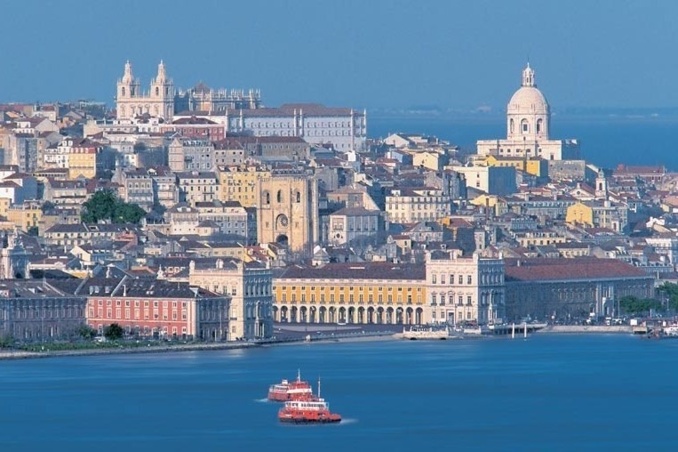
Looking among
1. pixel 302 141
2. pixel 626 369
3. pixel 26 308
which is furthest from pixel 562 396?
pixel 302 141

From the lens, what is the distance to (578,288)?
73.6 meters

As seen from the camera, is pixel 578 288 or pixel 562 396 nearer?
pixel 562 396

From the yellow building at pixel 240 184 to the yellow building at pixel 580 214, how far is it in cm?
664

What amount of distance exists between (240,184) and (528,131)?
58.3ft

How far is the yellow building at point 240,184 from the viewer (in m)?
86.6

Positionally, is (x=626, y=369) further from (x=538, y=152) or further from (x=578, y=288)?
(x=538, y=152)

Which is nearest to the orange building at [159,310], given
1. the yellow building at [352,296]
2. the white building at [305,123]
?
the yellow building at [352,296]

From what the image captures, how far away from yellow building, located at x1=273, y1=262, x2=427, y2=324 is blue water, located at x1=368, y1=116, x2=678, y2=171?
39.9 m

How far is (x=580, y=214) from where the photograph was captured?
3477 inches

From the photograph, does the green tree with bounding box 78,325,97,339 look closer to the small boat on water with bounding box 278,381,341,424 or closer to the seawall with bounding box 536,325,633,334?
the seawall with bounding box 536,325,633,334

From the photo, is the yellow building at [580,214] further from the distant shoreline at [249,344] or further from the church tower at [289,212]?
the distant shoreline at [249,344]

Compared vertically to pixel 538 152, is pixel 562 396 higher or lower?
lower

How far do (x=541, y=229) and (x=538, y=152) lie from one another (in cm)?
1843

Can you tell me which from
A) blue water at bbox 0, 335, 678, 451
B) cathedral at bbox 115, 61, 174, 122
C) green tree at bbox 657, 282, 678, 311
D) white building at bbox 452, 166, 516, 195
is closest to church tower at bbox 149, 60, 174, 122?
cathedral at bbox 115, 61, 174, 122
